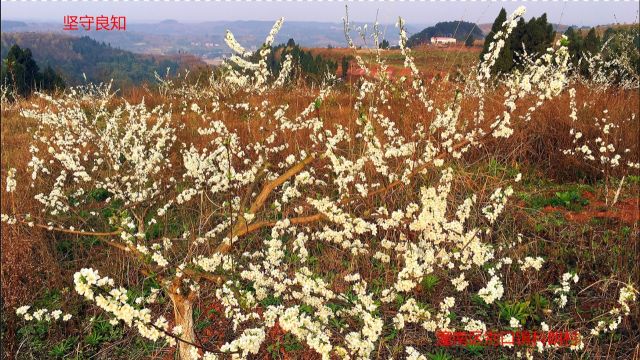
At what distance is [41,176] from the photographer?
676 cm

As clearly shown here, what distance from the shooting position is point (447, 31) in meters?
5.09

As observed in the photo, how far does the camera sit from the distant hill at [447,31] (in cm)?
477

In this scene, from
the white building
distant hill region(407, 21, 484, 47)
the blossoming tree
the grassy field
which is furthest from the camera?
the white building

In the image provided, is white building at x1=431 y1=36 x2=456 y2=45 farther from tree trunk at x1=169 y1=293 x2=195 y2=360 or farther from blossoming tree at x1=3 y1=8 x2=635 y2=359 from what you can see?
tree trunk at x1=169 y1=293 x2=195 y2=360

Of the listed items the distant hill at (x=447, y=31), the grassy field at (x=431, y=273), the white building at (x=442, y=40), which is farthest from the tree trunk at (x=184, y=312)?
the white building at (x=442, y=40)

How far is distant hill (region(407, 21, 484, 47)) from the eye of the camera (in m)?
4.77

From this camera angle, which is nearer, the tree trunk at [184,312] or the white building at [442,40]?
the tree trunk at [184,312]

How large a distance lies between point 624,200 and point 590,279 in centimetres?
167

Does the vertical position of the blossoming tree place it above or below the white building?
below

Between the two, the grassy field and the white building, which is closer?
the grassy field

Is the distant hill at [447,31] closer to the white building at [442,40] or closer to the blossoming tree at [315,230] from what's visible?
the white building at [442,40]

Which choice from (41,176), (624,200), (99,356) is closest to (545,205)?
(624,200)

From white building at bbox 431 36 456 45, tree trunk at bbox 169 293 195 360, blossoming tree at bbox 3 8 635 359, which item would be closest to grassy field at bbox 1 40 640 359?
blossoming tree at bbox 3 8 635 359

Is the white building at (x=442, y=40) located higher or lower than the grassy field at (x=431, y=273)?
higher
